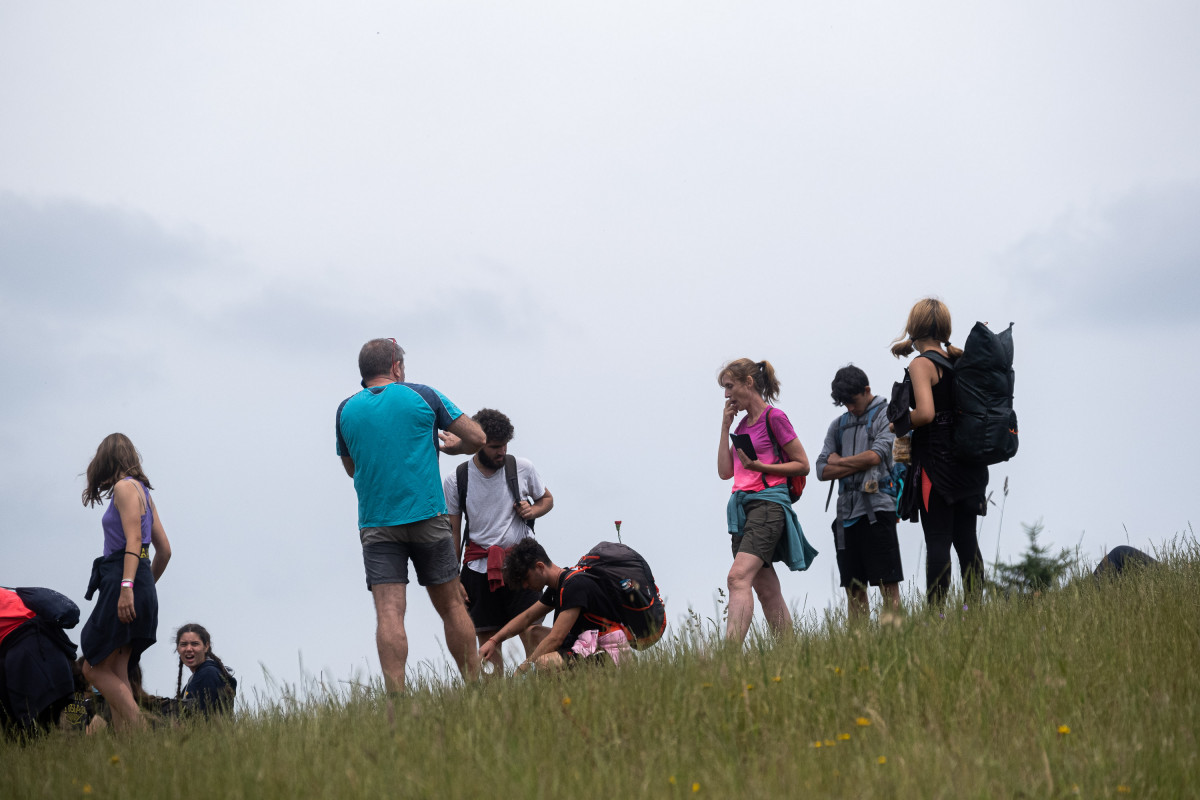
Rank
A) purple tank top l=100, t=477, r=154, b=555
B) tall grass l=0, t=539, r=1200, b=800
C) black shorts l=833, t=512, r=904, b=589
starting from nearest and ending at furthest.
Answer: tall grass l=0, t=539, r=1200, b=800 < purple tank top l=100, t=477, r=154, b=555 < black shorts l=833, t=512, r=904, b=589

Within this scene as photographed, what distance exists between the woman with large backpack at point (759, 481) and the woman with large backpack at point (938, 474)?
0.88m

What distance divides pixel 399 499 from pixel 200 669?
3.06 metres

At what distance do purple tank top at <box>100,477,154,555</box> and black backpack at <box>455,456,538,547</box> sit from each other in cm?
207

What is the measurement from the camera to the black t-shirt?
612 centimetres

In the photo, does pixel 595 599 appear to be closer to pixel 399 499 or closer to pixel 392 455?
pixel 399 499

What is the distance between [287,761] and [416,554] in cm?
231

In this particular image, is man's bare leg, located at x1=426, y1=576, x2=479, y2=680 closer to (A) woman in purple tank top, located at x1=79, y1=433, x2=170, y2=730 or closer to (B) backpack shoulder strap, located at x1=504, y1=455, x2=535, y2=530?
(B) backpack shoulder strap, located at x1=504, y1=455, x2=535, y2=530

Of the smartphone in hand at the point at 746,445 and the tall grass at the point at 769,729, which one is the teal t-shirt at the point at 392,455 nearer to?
the tall grass at the point at 769,729

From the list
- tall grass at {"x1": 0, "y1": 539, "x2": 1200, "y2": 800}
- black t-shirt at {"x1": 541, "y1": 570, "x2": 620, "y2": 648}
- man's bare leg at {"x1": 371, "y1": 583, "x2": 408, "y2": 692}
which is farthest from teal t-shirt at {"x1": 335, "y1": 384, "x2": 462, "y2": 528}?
tall grass at {"x1": 0, "y1": 539, "x2": 1200, "y2": 800}

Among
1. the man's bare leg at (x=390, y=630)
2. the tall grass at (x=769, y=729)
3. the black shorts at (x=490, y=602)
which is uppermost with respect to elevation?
the black shorts at (x=490, y=602)

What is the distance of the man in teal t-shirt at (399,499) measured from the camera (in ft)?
20.0

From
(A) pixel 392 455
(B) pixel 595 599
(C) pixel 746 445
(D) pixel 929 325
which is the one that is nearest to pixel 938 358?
(D) pixel 929 325

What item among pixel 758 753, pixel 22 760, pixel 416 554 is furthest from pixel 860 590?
pixel 22 760

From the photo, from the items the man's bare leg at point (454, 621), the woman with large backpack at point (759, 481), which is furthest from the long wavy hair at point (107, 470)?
the woman with large backpack at point (759, 481)
